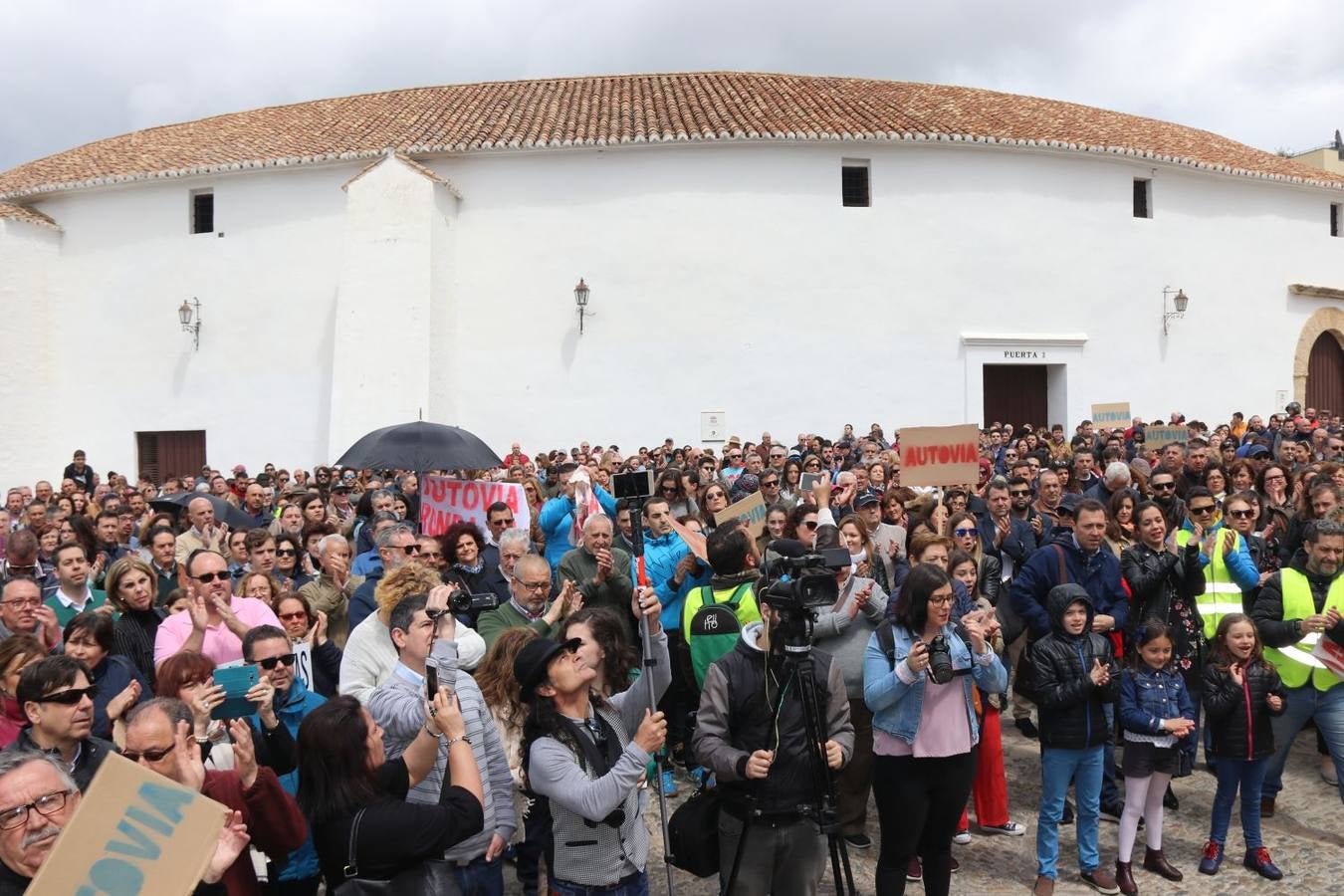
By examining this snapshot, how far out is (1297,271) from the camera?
23672 mm

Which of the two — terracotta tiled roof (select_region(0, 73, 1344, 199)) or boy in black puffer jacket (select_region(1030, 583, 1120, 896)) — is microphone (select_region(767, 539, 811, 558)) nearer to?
boy in black puffer jacket (select_region(1030, 583, 1120, 896))

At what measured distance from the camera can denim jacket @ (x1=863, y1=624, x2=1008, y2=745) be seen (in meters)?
4.57

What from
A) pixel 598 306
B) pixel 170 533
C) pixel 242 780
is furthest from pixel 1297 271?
pixel 242 780

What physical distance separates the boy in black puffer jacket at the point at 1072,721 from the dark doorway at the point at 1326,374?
22215 mm

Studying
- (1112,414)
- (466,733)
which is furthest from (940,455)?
(1112,414)

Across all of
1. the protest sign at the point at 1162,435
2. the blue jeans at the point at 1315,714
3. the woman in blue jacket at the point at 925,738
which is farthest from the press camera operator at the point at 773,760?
the protest sign at the point at 1162,435

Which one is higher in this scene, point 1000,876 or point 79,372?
point 79,372

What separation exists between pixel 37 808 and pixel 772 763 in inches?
91.8

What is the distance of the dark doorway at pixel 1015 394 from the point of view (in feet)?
71.1

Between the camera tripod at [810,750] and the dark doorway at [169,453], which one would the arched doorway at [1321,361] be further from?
the dark doorway at [169,453]

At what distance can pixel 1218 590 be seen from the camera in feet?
20.8

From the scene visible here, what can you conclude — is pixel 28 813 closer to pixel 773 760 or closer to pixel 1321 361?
pixel 773 760

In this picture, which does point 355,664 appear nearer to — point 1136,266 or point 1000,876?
point 1000,876

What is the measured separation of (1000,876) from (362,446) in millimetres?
6144
